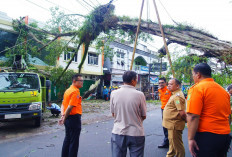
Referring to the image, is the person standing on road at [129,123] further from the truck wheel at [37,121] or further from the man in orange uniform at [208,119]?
the truck wheel at [37,121]

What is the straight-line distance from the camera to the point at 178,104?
338 centimetres

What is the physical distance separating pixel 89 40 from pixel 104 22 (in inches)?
58.0

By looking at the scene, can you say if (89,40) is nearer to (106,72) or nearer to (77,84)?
(77,84)

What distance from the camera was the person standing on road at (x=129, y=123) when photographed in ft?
8.20

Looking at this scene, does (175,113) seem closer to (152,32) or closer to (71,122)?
(71,122)

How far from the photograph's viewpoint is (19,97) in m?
6.30

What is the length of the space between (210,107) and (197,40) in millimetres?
3704

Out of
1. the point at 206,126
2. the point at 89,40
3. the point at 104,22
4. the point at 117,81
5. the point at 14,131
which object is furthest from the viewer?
the point at 117,81

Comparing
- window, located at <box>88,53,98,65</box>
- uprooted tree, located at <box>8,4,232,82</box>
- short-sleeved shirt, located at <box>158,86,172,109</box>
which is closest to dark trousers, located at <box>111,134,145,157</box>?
short-sleeved shirt, located at <box>158,86,172,109</box>

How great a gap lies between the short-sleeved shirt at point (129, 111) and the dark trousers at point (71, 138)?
3.63 feet

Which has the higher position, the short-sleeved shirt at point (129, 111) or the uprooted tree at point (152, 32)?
the uprooted tree at point (152, 32)

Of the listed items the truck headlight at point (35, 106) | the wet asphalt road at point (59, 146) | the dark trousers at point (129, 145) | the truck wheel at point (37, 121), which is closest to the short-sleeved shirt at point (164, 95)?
the wet asphalt road at point (59, 146)

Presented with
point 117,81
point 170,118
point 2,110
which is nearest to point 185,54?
point 170,118

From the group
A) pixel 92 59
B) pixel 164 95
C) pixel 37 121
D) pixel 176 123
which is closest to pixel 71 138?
pixel 176 123
